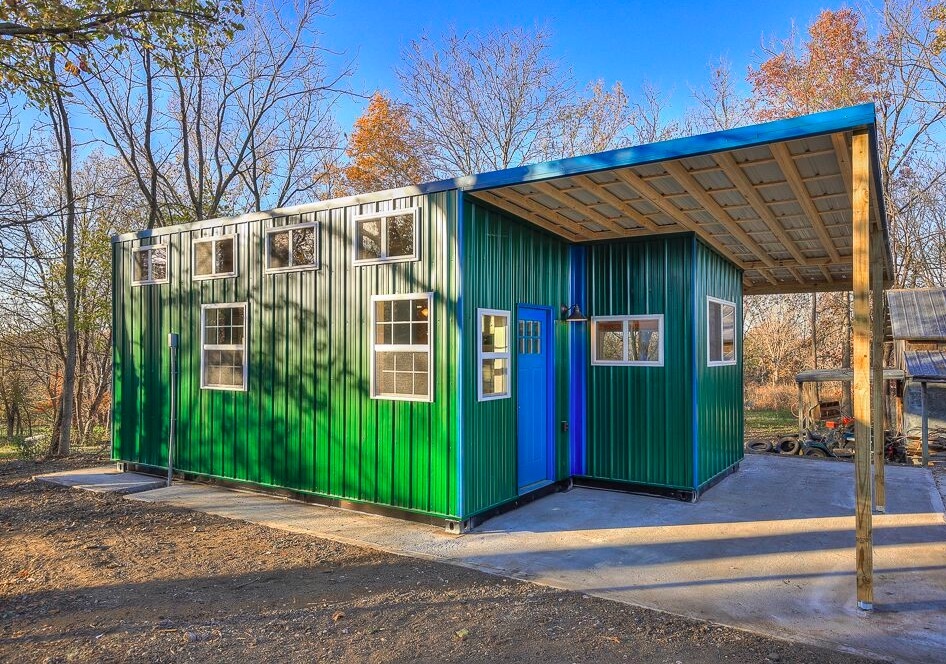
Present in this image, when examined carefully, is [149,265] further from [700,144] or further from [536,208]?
[700,144]

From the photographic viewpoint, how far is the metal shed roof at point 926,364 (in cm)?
969

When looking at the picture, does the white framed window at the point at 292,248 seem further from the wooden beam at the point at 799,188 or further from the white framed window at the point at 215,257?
the wooden beam at the point at 799,188

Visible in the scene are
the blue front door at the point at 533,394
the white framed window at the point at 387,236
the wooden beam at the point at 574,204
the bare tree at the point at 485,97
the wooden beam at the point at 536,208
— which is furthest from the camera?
the bare tree at the point at 485,97

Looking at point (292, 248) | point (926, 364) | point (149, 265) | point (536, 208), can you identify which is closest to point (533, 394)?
point (536, 208)

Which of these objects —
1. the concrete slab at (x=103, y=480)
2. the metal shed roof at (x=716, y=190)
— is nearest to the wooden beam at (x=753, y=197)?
the metal shed roof at (x=716, y=190)

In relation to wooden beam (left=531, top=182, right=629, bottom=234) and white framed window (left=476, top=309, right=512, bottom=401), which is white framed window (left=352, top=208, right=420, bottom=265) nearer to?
white framed window (left=476, top=309, right=512, bottom=401)

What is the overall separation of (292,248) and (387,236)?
4.20ft

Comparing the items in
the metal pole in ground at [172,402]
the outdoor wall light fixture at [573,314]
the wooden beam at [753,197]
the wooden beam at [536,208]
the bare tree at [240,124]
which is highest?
the bare tree at [240,124]

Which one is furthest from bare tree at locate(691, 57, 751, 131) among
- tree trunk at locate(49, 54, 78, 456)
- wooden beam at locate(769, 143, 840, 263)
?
tree trunk at locate(49, 54, 78, 456)

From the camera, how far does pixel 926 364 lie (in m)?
10.5

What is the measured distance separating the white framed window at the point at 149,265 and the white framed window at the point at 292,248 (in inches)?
73.2

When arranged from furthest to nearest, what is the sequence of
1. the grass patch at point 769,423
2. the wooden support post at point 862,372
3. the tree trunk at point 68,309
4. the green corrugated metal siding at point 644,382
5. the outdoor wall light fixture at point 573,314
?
the grass patch at point 769,423, the tree trunk at point 68,309, the outdoor wall light fixture at point 573,314, the green corrugated metal siding at point 644,382, the wooden support post at point 862,372

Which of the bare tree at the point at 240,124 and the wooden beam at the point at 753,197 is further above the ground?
the bare tree at the point at 240,124

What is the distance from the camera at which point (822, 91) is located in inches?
612
